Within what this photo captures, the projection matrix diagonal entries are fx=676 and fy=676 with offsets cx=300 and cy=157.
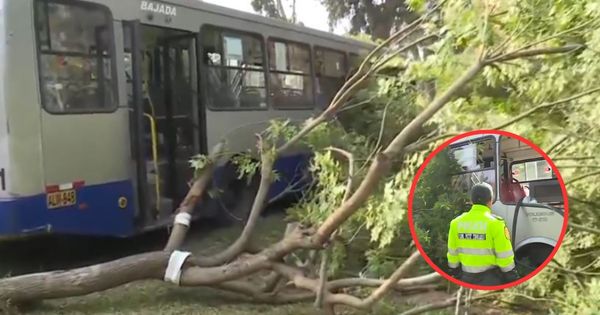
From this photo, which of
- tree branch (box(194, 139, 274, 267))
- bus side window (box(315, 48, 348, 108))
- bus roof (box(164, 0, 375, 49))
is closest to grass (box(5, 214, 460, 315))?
tree branch (box(194, 139, 274, 267))

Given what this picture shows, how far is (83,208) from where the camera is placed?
6.08 m

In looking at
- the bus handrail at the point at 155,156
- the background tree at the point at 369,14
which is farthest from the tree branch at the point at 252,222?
the background tree at the point at 369,14

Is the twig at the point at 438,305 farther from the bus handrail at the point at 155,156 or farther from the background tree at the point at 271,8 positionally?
the background tree at the point at 271,8

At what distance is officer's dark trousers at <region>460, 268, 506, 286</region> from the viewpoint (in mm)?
2514

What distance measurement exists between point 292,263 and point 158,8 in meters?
3.20

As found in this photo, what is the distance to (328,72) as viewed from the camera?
1044cm

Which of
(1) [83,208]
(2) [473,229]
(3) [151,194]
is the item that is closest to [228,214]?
(3) [151,194]

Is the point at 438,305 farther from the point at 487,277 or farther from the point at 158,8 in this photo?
the point at 158,8

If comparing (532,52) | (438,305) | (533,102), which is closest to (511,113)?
(533,102)

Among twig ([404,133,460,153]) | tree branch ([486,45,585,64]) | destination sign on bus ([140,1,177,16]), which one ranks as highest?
destination sign on bus ([140,1,177,16])

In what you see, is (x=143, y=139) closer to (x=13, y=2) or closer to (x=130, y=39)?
(x=130, y=39)

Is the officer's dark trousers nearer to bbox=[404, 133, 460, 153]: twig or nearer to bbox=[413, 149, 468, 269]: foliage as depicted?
bbox=[413, 149, 468, 269]: foliage

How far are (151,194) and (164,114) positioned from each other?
979 millimetres

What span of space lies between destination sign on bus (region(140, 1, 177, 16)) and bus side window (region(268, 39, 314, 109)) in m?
1.84
